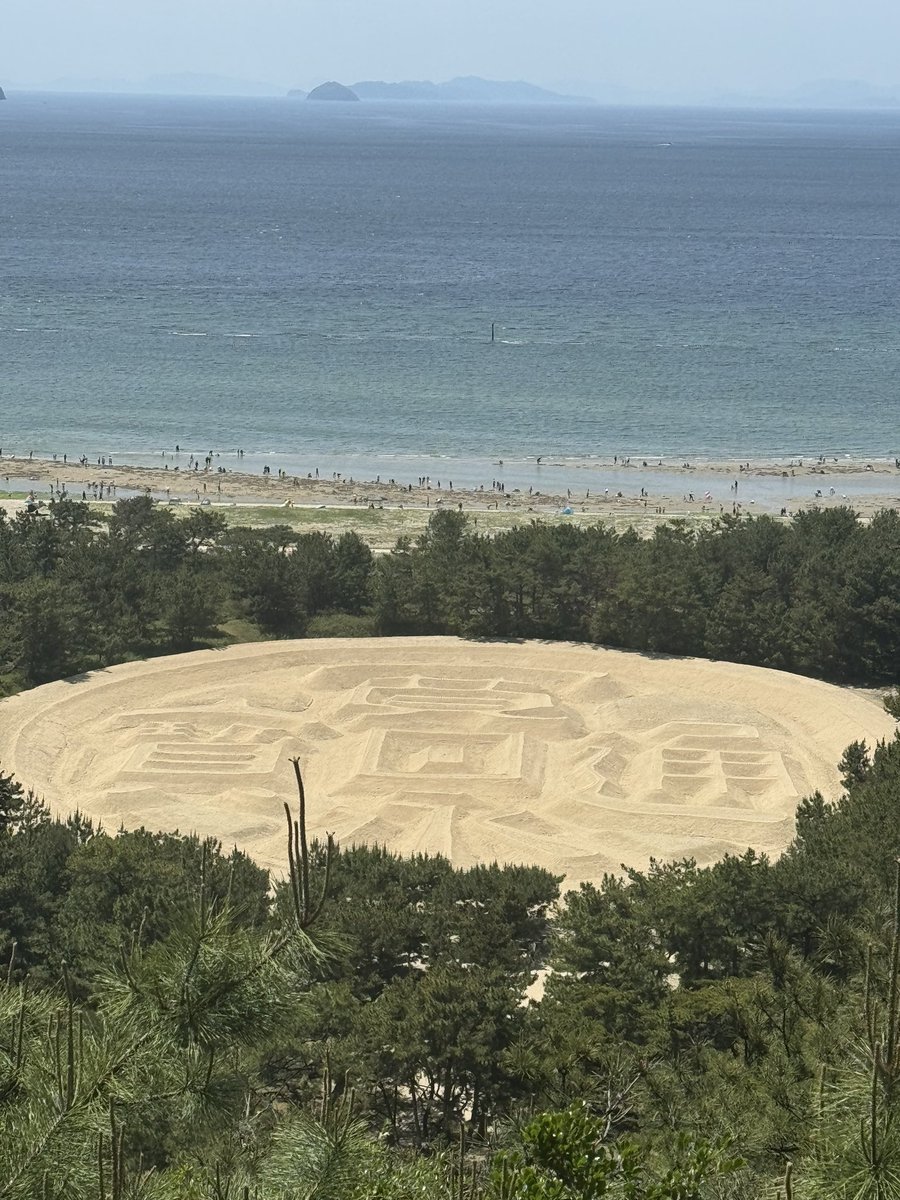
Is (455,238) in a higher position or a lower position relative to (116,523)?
higher

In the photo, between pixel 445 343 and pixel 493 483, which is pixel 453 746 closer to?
pixel 493 483

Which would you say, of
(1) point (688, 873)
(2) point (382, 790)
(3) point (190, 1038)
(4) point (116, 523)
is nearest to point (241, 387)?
(4) point (116, 523)

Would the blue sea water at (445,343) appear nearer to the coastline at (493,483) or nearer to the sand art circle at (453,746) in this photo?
the coastline at (493,483)

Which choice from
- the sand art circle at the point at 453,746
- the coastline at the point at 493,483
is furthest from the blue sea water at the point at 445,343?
the sand art circle at the point at 453,746

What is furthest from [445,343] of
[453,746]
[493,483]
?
[453,746]

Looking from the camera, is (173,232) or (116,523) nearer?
(116,523)

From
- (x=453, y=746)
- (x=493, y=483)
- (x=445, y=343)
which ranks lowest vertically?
(x=453, y=746)

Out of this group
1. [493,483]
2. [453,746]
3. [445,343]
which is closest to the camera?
[453,746]

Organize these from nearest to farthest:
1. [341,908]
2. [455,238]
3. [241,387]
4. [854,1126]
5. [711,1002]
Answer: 1. [854,1126]
2. [711,1002]
3. [341,908]
4. [241,387]
5. [455,238]

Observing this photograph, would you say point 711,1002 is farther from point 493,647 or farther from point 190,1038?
point 493,647
